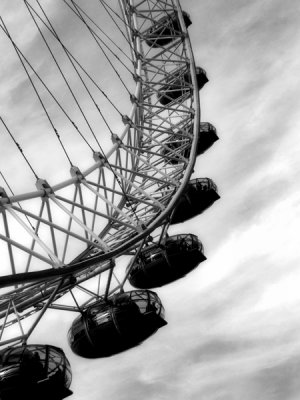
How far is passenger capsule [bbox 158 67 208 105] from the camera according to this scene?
2525cm

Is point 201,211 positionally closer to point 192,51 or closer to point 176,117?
point 176,117

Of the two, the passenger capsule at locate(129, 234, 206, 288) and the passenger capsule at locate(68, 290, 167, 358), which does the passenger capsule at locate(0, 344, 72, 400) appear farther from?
the passenger capsule at locate(129, 234, 206, 288)

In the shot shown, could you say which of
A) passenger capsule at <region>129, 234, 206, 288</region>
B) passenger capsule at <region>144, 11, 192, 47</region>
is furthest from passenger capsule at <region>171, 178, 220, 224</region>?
passenger capsule at <region>144, 11, 192, 47</region>

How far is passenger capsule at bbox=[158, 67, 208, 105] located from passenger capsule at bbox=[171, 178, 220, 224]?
15.6 feet

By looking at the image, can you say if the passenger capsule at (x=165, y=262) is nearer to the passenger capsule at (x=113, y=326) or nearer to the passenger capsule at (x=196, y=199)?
the passenger capsule at (x=113, y=326)

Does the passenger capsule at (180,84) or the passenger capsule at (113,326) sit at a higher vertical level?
the passenger capsule at (180,84)

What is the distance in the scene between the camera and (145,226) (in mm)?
15477

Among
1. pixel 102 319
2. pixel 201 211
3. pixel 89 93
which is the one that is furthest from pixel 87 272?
pixel 201 211

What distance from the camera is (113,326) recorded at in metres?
14.2

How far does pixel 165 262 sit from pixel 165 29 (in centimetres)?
1546

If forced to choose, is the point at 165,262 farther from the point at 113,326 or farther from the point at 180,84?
the point at 180,84

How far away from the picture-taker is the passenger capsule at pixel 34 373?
12.2 metres

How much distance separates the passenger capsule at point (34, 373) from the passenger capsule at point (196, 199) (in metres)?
10.4

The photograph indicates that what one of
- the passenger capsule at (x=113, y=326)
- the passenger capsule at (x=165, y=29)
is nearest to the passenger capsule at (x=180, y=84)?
the passenger capsule at (x=165, y=29)
